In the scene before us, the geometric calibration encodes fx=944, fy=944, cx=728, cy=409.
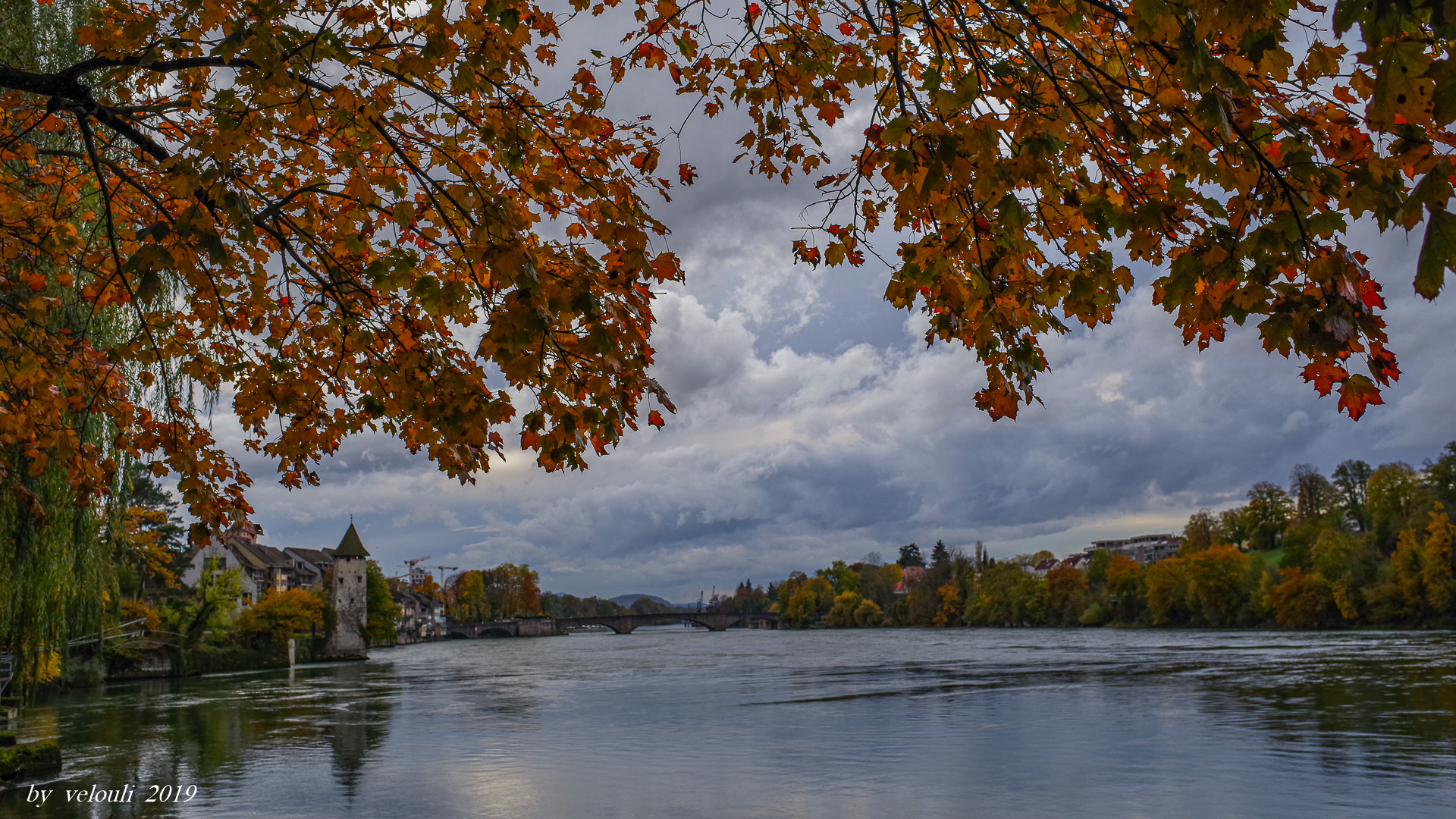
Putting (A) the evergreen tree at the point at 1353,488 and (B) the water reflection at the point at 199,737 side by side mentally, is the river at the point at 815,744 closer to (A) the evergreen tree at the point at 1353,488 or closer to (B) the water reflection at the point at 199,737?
(B) the water reflection at the point at 199,737

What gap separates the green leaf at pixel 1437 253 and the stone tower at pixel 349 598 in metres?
69.3

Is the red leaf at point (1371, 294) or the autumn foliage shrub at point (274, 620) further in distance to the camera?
the autumn foliage shrub at point (274, 620)

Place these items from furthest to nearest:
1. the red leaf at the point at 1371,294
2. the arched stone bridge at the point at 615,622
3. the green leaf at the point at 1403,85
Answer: the arched stone bridge at the point at 615,622 → the red leaf at the point at 1371,294 → the green leaf at the point at 1403,85

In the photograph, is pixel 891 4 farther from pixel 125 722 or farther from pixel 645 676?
pixel 645 676

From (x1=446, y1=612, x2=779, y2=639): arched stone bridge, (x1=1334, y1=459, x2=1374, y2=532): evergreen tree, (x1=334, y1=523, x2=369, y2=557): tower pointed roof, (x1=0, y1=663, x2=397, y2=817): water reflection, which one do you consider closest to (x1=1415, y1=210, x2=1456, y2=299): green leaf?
(x1=0, y1=663, x2=397, y2=817): water reflection

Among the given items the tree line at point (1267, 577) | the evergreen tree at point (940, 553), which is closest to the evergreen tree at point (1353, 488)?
the tree line at point (1267, 577)

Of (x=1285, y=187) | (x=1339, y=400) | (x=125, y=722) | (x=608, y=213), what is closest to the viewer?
(x=1285, y=187)

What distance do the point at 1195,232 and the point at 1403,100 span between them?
1.51 m

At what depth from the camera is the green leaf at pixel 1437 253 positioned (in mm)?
2344

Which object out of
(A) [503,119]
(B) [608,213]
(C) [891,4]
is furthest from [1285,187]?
(A) [503,119]

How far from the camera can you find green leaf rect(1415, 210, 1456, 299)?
2344mm

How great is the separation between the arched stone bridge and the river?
8102cm

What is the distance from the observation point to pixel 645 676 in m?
38.5

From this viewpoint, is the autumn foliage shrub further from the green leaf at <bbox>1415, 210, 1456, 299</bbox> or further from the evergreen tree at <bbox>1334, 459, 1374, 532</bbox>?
the evergreen tree at <bbox>1334, 459, 1374, 532</bbox>
